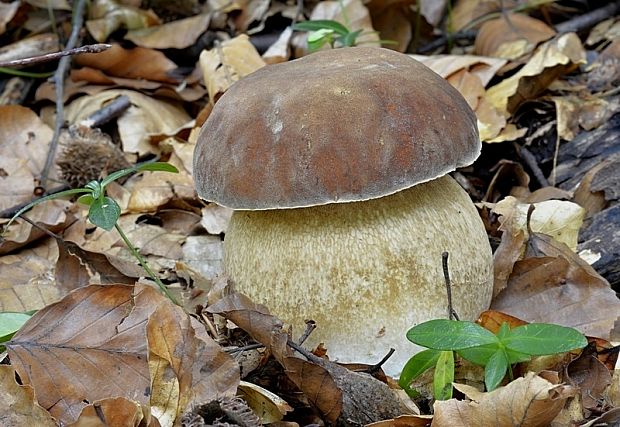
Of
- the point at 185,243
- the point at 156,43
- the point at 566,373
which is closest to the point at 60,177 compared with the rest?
the point at 185,243

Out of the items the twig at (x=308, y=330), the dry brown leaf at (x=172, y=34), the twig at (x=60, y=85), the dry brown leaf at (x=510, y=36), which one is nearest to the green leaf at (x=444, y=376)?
the twig at (x=308, y=330)

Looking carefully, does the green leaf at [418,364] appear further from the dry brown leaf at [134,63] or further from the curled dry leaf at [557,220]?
the dry brown leaf at [134,63]

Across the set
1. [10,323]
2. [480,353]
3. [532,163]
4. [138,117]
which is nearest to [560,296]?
[480,353]

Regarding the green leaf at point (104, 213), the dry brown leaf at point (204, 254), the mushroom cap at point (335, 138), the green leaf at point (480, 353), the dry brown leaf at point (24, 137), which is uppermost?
the mushroom cap at point (335, 138)

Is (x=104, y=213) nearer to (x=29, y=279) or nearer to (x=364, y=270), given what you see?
(x=364, y=270)

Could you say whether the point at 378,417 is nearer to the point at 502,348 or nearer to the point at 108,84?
the point at 502,348

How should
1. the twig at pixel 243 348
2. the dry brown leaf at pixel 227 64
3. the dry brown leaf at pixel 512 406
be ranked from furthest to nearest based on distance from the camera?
1. the dry brown leaf at pixel 227 64
2. the twig at pixel 243 348
3. the dry brown leaf at pixel 512 406

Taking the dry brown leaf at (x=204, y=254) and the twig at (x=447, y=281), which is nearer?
the twig at (x=447, y=281)
